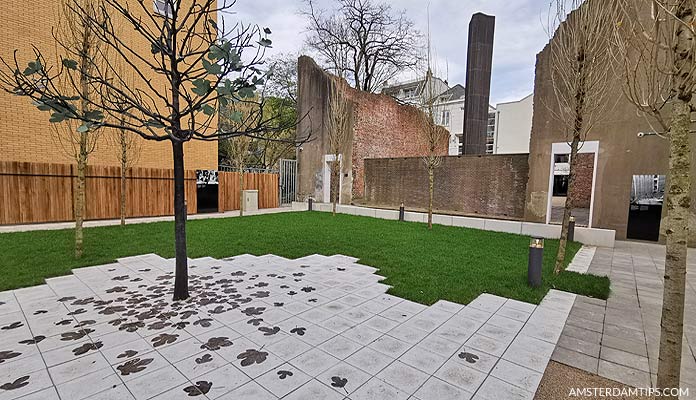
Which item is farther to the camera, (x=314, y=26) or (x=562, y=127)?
(x=314, y=26)

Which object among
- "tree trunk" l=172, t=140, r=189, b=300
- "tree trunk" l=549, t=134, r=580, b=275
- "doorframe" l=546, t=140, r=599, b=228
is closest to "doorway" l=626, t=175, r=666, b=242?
"doorframe" l=546, t=140, r=599, b=228

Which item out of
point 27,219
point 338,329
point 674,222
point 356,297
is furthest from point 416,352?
point 27,219

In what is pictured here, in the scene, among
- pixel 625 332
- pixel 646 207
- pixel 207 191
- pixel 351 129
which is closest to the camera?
pixel 625 332

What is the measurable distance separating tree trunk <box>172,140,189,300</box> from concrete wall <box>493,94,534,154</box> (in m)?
25.0

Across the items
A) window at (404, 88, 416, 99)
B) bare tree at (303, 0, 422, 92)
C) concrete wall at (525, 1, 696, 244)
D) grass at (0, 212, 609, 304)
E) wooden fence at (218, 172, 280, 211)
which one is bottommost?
grass at (0, 212, 609, 304)

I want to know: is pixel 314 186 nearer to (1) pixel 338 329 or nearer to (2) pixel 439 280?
(2) pixel 439 280

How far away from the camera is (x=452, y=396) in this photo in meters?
2.15

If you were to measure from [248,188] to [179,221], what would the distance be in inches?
429

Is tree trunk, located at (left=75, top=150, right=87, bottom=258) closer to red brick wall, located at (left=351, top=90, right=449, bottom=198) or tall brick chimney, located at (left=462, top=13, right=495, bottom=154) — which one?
red brick wall, located at (left=351, top=90, right=449, bottom=198)

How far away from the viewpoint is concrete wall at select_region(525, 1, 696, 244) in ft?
25.8

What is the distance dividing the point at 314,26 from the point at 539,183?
1531 cm

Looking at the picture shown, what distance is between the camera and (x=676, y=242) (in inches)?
69.0

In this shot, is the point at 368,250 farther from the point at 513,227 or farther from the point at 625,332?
the point at 513,227

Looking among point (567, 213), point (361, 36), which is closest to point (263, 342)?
point (567, 213)
